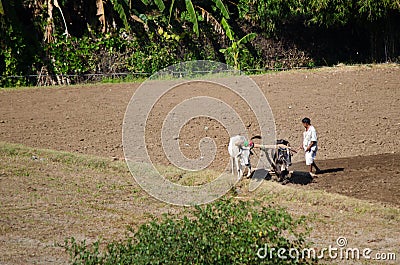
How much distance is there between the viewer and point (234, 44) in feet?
73.7

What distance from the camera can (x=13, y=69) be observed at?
2155cm

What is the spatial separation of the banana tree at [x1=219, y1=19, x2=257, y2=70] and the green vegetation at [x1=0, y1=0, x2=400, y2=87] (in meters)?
0.03

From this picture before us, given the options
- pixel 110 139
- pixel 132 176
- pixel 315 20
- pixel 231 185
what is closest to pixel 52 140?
pixel 110 139

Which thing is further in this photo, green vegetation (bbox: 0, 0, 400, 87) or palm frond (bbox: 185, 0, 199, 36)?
green vegetation (bbox: 0, 0, 400, 87)

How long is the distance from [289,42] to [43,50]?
7.94 metres

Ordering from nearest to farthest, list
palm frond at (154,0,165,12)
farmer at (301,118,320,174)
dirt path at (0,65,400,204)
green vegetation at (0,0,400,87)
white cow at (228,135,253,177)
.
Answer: white cow at (228,135,253,177) < farmer at (301,118,320,174) < dirt path at (0,65,400,204) < palm frond at (154,0,165,12) < green vegetation at (0,0,400,87)

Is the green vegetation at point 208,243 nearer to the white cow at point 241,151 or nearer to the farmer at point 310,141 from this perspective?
the white cow at point 241,151

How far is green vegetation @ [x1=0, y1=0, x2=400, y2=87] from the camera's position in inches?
846

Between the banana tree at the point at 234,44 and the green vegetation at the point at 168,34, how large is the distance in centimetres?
3

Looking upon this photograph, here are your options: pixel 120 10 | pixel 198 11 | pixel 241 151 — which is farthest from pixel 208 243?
pixel 198 11

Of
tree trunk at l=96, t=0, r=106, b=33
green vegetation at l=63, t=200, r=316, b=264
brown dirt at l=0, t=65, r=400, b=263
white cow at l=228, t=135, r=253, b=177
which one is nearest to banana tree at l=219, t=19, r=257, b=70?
brown dirt at l=0, t=65, r=400, b=263

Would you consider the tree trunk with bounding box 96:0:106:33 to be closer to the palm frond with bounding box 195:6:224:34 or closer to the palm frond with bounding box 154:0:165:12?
the palm frond with bounding box 154:0:165:12

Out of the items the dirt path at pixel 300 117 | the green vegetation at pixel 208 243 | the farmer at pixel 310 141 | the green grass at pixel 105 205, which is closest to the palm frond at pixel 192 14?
the dirt path at pixel 300 117

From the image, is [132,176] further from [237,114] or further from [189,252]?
[189,252]
